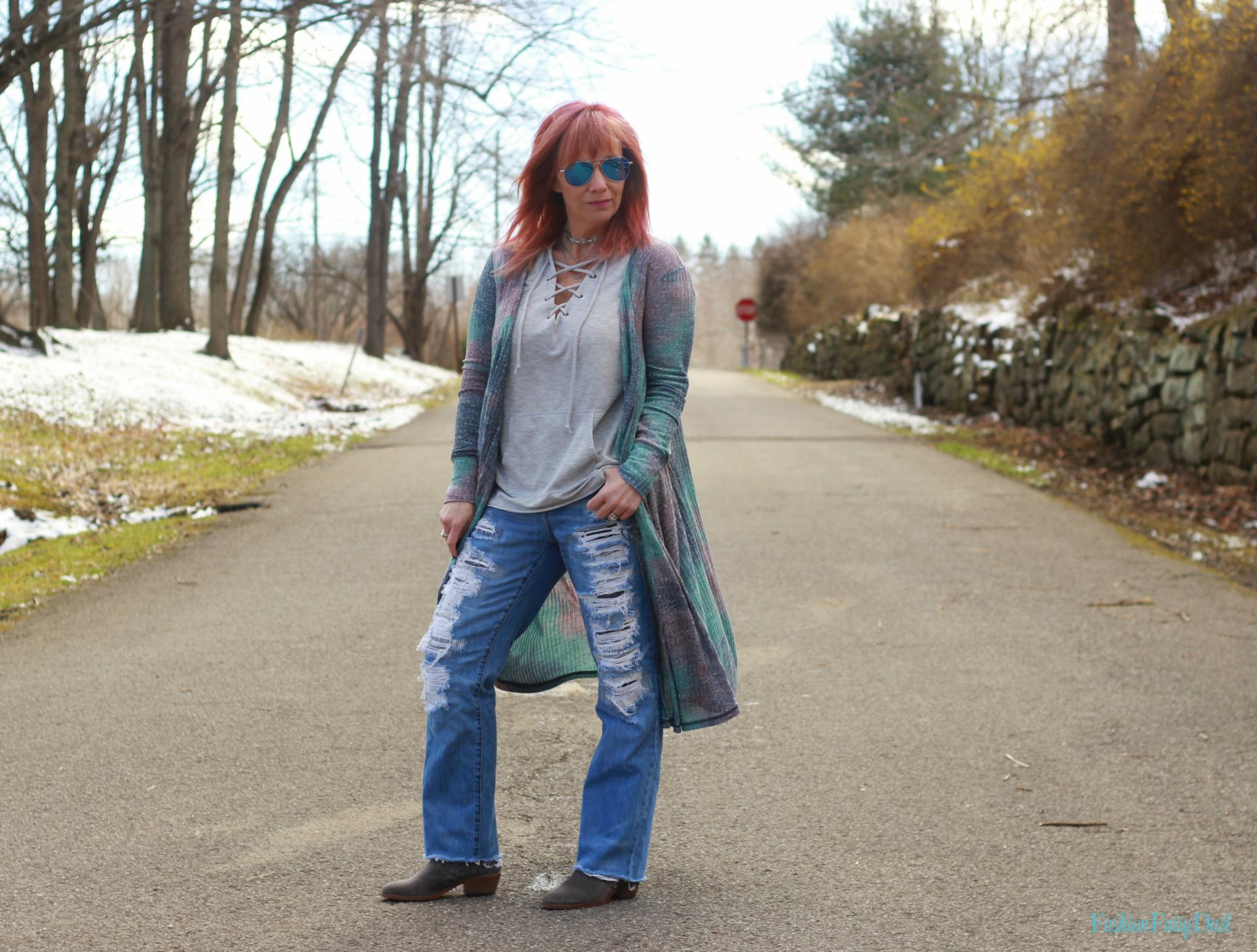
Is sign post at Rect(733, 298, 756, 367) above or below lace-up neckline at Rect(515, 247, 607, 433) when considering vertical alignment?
above

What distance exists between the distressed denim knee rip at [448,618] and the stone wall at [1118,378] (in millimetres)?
8669

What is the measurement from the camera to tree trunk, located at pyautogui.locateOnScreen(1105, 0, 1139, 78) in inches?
536

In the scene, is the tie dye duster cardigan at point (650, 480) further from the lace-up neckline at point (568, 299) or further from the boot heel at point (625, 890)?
the boot heel at point (625, 890)

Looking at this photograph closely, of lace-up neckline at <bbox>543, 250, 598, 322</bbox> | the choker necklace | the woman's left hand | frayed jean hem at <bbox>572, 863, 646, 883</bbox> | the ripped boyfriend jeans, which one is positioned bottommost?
frayed jean hem at <bbox>572, 863, 646, 883</bbox>

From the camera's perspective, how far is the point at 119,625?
6691mm

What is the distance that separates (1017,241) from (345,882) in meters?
16.2

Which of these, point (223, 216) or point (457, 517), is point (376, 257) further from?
point (457, 517)

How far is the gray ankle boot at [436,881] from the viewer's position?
133 inches

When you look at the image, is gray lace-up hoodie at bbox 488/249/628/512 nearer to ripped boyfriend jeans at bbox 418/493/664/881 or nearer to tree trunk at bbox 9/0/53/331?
ripped boyfriend jeans at bbox 418/493/664/881

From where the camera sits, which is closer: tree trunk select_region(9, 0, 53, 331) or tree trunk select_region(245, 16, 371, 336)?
tree trunk select_region(9, 0, 53, 331)

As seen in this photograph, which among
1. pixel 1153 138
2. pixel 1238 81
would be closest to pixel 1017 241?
pixel 1153 138

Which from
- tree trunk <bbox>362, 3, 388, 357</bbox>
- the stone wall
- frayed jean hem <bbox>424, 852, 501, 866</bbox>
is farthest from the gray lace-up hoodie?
tree trunk <bbox>362, 3, 388, 357</bbox>

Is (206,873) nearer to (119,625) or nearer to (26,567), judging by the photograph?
(119,625)

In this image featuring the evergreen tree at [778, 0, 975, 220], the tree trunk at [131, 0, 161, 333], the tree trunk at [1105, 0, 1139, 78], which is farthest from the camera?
the tree trunk at [131, 0, 161, 333]
